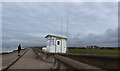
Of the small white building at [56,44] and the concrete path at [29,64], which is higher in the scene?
the small white building at [56,44]

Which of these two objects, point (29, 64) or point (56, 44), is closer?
point (29, 64)

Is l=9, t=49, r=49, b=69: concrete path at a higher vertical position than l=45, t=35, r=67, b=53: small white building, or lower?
lower

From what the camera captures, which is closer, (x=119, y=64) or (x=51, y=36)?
(x=119, y=64)

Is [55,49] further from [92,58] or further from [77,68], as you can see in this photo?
[77,68]

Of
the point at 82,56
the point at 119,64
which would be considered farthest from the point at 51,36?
the point at 119,64

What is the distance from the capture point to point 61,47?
24406 millimetres

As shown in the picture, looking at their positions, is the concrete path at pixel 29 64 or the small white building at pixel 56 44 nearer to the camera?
the concrete path at pixel 29 64

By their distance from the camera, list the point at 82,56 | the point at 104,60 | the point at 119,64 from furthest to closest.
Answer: the point at 82,56 < the point at 104,60 < the point at 119,64

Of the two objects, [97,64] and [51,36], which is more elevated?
[51,36]

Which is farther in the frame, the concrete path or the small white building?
the small white building

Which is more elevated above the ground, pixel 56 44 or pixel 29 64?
pixel 56 44

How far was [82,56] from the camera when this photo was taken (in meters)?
10.4

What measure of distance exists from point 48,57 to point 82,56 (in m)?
5.17

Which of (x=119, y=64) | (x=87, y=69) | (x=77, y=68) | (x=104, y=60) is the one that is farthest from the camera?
(x=104, y=60)
